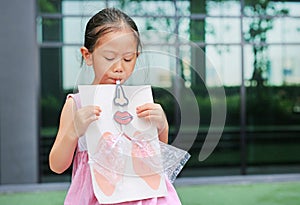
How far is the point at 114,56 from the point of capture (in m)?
1.39

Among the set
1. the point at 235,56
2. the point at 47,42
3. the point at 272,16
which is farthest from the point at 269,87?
the point at 47,42

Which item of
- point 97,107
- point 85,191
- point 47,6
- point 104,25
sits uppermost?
point 47,6

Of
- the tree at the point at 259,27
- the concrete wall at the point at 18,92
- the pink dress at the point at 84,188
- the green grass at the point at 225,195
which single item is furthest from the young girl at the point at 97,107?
the tree at the point at 259,27

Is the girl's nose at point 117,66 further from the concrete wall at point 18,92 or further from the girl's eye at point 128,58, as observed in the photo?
the concrete wall at point 18,92

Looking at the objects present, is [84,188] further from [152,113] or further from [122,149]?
[152,113]

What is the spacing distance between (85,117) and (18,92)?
4.96 metres

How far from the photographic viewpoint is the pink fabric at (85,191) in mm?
1387

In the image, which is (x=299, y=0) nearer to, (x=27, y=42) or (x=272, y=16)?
(x=272, y=16)

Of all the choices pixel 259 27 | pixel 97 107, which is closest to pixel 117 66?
pixel 97 107

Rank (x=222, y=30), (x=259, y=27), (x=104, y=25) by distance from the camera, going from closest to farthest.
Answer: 1. (x=104, y=25)
2. (x=259, y=27)
3. (x=222, y=30)

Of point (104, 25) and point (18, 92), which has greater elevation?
point (104, 25)

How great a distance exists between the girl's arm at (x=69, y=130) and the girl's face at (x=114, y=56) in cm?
11

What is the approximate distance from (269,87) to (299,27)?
140 cm

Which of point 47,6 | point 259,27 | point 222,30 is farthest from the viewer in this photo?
point 222,30
